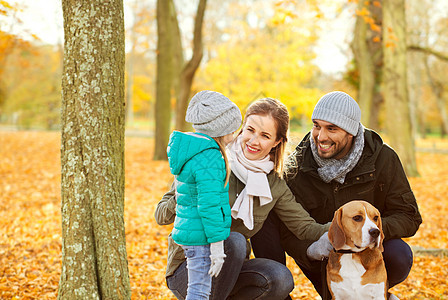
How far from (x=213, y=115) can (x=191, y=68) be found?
965 cm

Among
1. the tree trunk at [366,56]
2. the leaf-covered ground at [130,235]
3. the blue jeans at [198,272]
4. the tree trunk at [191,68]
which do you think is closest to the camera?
the blue jeans at [198,272]

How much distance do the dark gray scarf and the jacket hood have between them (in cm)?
100

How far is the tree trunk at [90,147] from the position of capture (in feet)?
9.47

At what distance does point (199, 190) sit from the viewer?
97.6 inches

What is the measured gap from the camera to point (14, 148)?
576 inches

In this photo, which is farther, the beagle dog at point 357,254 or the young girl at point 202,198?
the beagle dog at point 357,254

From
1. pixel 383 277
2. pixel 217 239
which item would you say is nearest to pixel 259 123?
pixel 217 239

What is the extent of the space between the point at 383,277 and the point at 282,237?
0.85 meters

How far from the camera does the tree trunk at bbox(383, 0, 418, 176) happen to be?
437 inches

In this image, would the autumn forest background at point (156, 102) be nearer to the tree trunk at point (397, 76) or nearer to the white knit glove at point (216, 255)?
the tree trunk at point (397, 76)

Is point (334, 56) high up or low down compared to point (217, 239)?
up

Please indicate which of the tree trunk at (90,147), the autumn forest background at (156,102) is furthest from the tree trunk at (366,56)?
the tree trunk at (90,147)

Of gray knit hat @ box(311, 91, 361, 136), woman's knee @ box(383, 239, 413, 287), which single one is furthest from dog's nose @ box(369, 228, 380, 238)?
gray knit hat @ box(311, 91, 361, 136)

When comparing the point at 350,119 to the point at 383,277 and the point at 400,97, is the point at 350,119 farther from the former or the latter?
the point at 400,97
